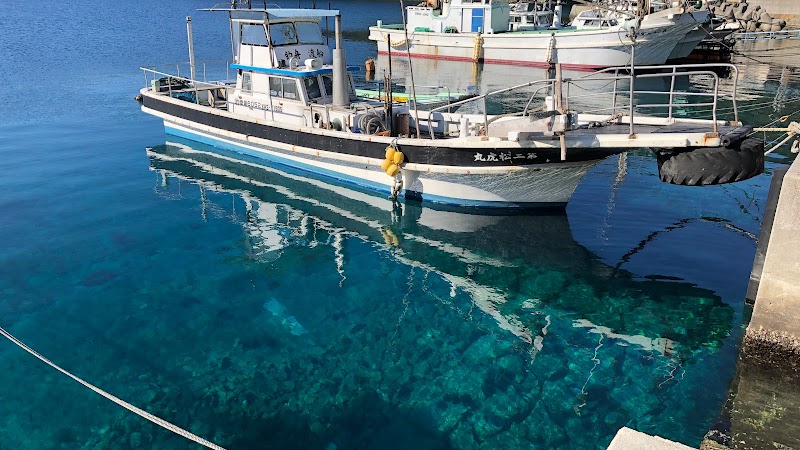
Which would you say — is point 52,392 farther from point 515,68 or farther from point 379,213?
point 515,68

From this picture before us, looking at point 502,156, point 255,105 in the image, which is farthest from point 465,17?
point 502,156

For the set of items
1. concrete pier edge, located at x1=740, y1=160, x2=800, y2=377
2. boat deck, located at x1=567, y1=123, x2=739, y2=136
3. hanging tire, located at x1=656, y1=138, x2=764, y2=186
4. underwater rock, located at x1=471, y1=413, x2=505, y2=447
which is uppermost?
boat deck, located at x1=567, y1=123, x2=739, y2=136

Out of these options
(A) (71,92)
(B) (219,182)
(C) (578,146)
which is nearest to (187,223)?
(B) (219,182)

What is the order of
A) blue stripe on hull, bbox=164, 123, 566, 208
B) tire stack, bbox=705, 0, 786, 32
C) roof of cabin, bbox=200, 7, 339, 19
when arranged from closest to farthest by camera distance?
blue stripe on hull, bbox=164, 123, 566, 208 → roof of cabin, bbox=200, 7, 339, 19 → tire stack, bbox=705, 0, 786, 32

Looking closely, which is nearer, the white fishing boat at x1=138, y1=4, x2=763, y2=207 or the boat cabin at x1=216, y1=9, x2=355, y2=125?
the white fishing boat at x1=138, y1=4, x2=763, y2=207

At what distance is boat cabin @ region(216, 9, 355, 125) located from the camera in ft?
57.4

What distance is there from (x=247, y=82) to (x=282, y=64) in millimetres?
1452

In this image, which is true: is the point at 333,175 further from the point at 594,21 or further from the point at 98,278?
the point at 594,21

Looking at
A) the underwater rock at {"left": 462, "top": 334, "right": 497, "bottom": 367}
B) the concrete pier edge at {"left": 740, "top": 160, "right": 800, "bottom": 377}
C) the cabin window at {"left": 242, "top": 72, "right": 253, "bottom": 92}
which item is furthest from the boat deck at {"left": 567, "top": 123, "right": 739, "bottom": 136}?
the cabin window at {"left": 242, "top": 72, "right": 253, "bottom": 92}

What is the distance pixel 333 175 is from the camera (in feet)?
57.4

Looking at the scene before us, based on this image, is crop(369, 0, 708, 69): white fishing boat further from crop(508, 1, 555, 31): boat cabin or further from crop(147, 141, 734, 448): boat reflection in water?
crop(147, 141, 734, 448): boat reflection in water

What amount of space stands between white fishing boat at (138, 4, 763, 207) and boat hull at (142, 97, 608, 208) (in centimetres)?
3

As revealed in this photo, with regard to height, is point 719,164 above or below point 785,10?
below

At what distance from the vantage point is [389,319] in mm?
10539
